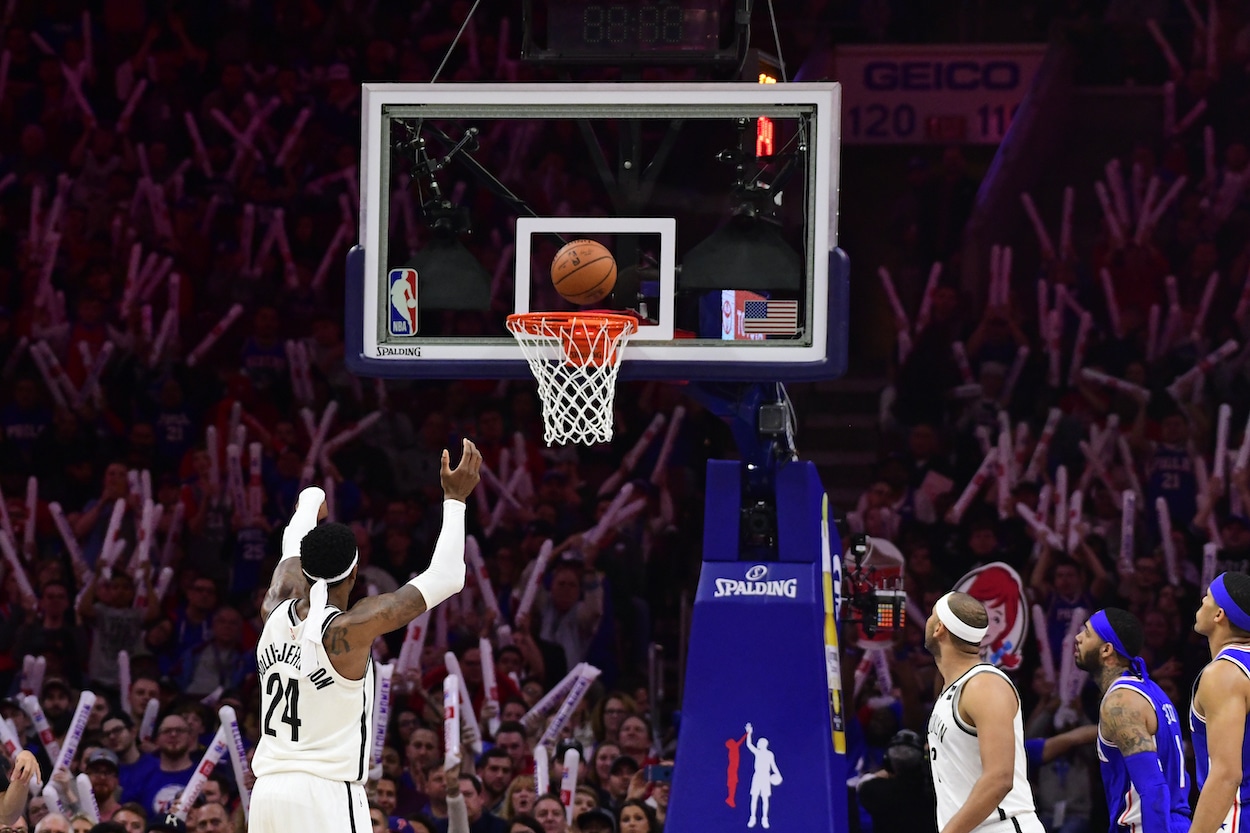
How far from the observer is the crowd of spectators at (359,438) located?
427 inches

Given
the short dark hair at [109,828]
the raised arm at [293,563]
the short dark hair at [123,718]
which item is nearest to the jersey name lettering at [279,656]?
the raised arm at [293,563]

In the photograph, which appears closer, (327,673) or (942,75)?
(327,673)

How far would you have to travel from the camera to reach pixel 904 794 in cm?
897

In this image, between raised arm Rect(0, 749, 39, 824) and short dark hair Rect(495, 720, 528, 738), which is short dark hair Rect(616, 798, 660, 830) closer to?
short dark hair Rect(495, 720, 528, 738)

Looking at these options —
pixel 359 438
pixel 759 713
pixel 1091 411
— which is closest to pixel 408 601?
pixel 759 713

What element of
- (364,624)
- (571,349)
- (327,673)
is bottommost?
(327,673)

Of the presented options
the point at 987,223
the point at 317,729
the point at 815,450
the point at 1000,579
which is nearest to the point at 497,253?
the point at 815,450

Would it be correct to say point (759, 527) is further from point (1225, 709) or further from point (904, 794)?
point (1225, 709)

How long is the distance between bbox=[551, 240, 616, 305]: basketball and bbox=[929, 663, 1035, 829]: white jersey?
2545mm

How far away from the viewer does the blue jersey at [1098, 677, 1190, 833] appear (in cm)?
709

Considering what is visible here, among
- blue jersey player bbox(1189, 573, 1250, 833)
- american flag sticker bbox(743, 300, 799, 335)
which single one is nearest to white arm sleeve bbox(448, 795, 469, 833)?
american flag sticker bbox(743, 300, 799, 335)

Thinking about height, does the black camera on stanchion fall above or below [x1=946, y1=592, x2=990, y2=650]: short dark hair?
below

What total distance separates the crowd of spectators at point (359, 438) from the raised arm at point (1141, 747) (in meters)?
2.77

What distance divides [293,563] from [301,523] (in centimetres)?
18
